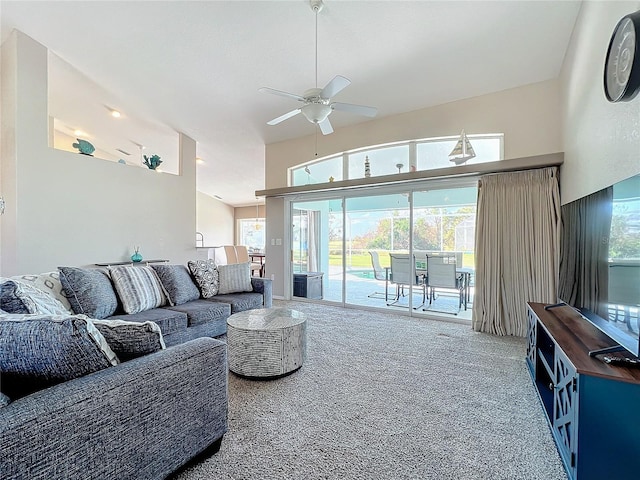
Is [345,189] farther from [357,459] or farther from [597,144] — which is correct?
[357,459]

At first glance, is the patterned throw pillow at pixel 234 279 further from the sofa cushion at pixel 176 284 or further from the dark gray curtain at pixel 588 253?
the dark gray curtain at pixel 588 253

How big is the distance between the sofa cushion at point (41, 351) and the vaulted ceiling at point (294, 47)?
3229 mm

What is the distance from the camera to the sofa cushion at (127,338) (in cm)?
137

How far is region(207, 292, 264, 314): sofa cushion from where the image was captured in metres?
3.68

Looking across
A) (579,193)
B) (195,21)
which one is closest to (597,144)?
(579,193)

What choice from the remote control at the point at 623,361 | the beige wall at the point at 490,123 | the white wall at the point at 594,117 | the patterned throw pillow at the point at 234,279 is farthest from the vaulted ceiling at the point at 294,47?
the remote control at the point at 623,361

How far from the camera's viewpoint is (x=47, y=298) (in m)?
2.13

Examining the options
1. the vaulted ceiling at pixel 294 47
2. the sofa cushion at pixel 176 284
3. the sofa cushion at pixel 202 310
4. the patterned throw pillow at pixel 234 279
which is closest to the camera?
the vaulted ceiling at pixel 294 47

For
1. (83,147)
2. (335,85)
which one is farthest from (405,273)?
(83,147)

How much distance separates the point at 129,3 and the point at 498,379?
5.15 meters

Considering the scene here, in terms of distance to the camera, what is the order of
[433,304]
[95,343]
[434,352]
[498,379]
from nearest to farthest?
[95,343], [498,379], [434,352], [433,304]

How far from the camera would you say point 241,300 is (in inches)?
149

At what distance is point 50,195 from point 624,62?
6145 mm

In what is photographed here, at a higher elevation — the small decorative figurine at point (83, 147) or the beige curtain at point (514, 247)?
the small decorative figurine at point (83, 147)
